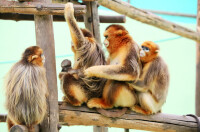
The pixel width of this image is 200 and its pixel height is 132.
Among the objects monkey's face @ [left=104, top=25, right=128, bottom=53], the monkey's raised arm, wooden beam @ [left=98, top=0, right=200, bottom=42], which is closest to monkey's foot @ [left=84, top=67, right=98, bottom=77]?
the monkey's raised arm

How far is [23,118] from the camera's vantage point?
3.15 meters

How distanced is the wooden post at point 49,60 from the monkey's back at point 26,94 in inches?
4.7

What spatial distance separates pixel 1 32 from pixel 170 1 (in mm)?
6534

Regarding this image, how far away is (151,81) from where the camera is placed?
3.56 m

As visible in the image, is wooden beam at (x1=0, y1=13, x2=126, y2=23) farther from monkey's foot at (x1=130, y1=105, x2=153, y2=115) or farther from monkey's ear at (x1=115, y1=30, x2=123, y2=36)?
monkey's foot at (x1=130, y1=105, x2=153, y2=115)

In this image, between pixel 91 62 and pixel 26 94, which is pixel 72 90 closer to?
pixel 91 62

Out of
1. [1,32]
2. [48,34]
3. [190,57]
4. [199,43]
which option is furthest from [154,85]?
[190,57]

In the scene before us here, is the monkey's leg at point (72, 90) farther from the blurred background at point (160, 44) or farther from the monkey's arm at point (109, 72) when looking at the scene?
the blurred background at point (160, 44)

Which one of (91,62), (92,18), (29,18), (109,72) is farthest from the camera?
(92,18)

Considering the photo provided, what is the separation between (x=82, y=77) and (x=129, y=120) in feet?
2.75

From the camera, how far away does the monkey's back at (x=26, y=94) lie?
3.12m

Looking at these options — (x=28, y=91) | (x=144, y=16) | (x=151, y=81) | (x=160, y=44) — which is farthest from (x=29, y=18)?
(x=160, y=44)

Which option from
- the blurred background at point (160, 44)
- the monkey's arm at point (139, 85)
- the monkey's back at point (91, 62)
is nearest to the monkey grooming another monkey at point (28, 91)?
the monkey's back at point (91, 62)

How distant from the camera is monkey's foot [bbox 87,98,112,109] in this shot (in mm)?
3559
